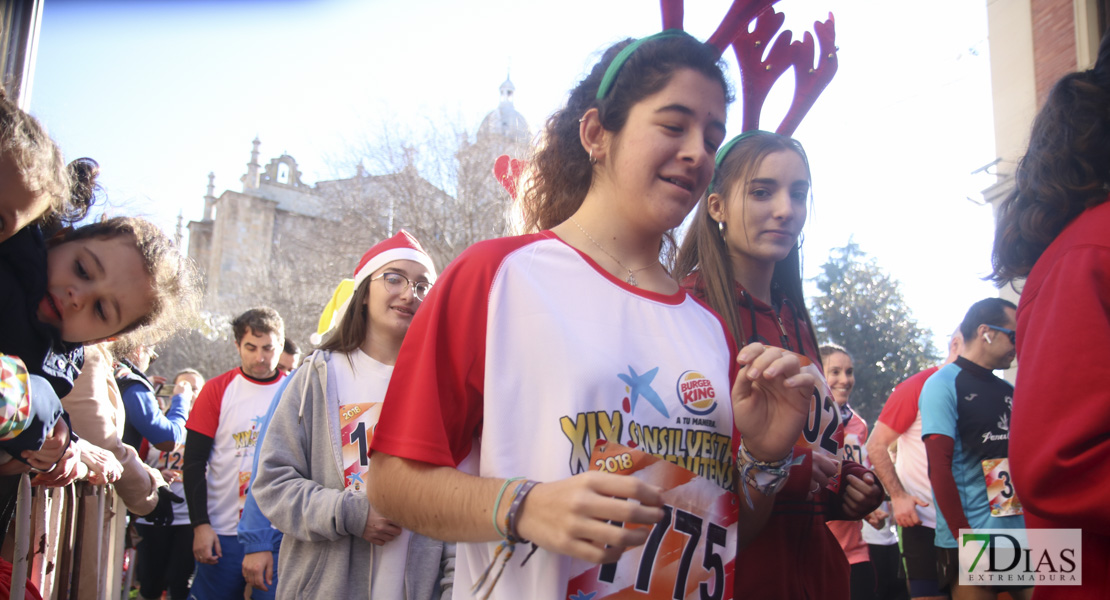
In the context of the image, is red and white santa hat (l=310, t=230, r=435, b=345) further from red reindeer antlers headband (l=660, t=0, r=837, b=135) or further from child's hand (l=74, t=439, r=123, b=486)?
red reindeer antlers headband (l=660, t=0, r=837, b=135)

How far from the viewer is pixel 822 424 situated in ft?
7.20

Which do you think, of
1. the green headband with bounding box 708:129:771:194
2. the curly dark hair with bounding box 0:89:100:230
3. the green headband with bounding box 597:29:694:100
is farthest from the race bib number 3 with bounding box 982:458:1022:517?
the curly dark hair with bounding box 0:89:100:230

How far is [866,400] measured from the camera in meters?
26.9

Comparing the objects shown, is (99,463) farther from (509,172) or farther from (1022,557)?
(1022,557)

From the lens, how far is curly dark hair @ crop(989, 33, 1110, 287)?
195 cm

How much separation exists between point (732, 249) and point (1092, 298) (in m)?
1.03

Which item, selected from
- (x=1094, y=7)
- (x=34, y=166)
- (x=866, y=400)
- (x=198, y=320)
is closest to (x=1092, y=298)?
(x=34, y=166)

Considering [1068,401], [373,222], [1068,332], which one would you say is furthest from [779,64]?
[373,222]

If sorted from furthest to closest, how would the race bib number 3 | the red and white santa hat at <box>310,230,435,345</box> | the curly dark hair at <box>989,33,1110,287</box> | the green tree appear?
the green tree → the race bib number 3 → the red and white santa hat at <box>310,230,435,345</box> → the curly dark hair at <box>989,33,1110,287</box>

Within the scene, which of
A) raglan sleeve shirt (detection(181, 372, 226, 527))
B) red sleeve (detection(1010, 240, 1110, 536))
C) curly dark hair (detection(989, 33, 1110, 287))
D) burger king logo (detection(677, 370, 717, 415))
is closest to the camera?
burger king logo (detection(677, 370, 717, 415))

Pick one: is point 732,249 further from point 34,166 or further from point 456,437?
point 34,166

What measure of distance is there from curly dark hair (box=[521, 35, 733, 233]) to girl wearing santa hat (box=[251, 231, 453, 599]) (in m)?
0.99

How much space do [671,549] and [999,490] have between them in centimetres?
343

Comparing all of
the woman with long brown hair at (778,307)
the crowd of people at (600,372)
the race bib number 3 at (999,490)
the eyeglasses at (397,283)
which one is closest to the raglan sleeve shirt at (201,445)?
the crowd of people at (600,372)
